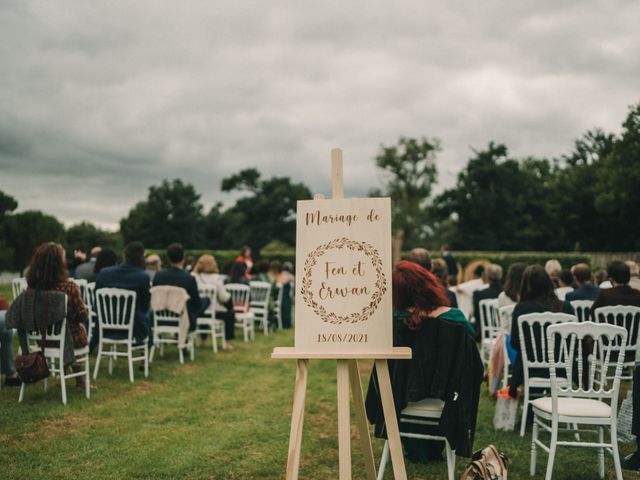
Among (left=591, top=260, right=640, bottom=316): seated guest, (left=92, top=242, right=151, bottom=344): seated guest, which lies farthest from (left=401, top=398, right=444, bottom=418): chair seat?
(left=92, top=242, right=151, bottom=344): seated guest

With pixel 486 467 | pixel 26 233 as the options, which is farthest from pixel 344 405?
pixel 26 233

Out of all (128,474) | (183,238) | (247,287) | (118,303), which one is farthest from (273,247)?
(128,474)

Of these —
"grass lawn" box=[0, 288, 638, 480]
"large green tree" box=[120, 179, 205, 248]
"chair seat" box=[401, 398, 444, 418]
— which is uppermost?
"large green tree" box=[120, 179, 205, 248]

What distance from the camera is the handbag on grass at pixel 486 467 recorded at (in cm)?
320

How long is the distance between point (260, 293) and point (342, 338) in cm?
919

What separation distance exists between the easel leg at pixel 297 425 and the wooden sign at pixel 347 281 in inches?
5.6

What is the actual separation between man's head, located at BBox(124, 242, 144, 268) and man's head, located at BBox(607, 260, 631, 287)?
5647 millimetres

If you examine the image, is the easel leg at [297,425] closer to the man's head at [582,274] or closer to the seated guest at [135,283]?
the seated guest at [135,283]

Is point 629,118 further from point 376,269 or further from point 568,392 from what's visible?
point 376,269

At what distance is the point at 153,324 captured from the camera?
847 cm

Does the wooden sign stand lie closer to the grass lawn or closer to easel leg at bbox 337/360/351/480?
easel leg at bbox 337/360/351/480

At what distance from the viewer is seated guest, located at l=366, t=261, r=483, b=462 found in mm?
3443

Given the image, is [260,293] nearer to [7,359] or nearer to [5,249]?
[7,359]

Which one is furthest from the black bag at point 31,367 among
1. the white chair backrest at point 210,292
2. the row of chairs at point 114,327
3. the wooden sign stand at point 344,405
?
the white chair backrest at point 210,292
